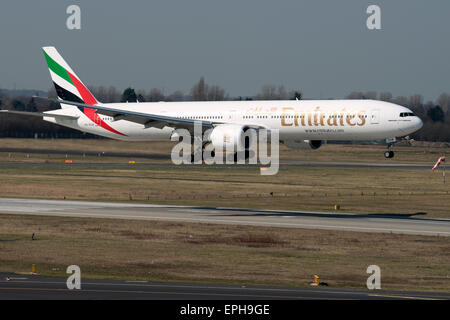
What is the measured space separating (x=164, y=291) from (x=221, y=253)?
11.5 metres

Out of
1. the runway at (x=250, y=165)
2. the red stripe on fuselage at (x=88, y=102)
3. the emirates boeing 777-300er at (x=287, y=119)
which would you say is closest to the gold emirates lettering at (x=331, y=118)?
the emirates boeing 777-300er at (x=287, y=119)

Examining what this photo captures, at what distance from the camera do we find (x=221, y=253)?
33.4 metres

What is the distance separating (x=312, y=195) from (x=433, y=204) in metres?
9.09

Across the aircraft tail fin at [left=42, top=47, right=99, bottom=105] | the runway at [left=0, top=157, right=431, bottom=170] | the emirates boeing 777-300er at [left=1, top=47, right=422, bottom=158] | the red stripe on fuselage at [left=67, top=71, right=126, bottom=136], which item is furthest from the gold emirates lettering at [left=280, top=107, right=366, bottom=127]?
the aircraft tail fin at [left=42, top=47, right=99, bottom=105]

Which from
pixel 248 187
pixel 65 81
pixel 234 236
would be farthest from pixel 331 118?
pixel 234 236

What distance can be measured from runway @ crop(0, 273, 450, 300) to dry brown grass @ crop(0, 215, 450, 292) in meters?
2.86

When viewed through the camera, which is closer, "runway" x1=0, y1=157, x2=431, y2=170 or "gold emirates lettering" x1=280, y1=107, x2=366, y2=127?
"gold emirates lettering" x1=280, y1=107, x2=366, y2=127

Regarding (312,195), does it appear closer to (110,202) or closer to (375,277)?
(110,202)

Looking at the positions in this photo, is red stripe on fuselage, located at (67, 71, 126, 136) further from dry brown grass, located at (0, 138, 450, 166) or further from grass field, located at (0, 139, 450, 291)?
dry brown grass, located at (0, 138, 450, 166)

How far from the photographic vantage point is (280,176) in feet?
230

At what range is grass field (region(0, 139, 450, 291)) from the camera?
29.4 m

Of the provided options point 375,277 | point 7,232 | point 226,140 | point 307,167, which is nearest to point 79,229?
point 7,232

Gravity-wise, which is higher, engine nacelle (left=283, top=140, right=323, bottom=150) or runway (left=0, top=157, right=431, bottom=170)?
engine nacelle (left=283, top=140, right=323, bottom=150)

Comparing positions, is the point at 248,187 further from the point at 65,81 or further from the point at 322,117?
the point at 65,81
